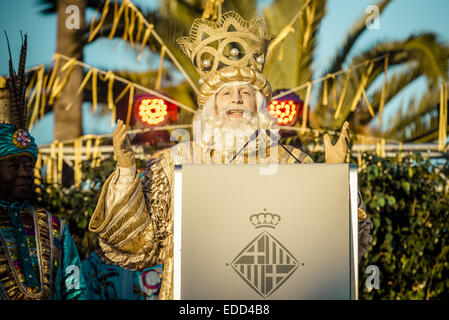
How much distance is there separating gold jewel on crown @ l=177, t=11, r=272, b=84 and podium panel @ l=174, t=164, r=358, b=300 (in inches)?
47.9

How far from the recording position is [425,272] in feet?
19.3

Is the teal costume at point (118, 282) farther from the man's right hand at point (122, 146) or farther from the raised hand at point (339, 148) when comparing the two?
the raised hand at point (339, 148)

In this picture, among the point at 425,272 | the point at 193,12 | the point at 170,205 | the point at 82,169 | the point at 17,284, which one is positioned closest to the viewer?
the point at 170,205

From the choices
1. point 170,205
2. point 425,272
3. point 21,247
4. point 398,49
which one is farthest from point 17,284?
point 398,49

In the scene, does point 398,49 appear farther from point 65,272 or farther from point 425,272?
point 65,272

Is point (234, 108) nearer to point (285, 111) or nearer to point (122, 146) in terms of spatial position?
point (122, 146)

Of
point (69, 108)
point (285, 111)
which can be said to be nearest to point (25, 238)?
point (285, 111)

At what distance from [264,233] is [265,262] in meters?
0.10

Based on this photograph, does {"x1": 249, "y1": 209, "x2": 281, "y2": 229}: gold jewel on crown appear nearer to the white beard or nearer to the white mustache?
Answer: the white beard

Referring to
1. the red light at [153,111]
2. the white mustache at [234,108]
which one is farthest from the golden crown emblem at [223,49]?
the red light at [153,111]

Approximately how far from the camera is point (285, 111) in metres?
7.86
